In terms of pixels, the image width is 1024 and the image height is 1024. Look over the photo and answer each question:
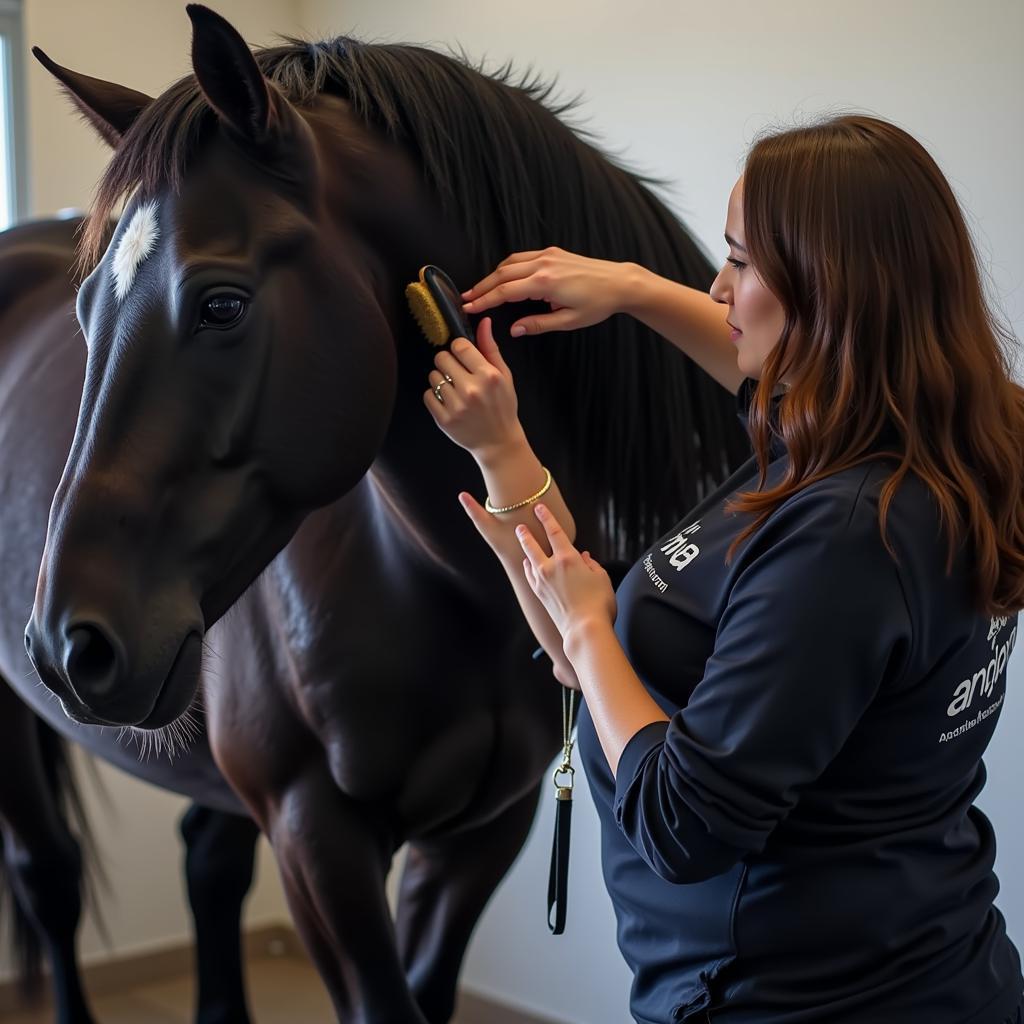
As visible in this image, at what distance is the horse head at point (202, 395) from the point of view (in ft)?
2.82

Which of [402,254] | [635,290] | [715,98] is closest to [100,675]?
[402,254]

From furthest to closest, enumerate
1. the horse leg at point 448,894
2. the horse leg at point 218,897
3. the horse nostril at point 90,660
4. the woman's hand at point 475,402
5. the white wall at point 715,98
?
the horse leg at point 218,897
the white wall at point 715,98
the horse leg at point 448,894
the woman's hand at point 475,402
the horse nostril at point 90,660

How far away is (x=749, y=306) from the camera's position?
851mm

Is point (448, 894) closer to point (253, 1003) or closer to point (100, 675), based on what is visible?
point (100, 675)

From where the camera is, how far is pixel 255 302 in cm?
93

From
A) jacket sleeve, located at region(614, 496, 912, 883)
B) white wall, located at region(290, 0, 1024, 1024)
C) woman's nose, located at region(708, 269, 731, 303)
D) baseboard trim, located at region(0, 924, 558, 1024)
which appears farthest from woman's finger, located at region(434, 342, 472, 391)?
baseboard trim, located at region(0, 924, 558, 1024)

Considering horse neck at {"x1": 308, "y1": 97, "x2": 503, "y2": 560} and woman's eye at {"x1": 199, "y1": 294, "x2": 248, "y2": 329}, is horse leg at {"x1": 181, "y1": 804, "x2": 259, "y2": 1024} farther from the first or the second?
woman's eye at {"x1": 199, "y1": 294, "x2": 248, "y2": 329}

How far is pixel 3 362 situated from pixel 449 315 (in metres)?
1.14

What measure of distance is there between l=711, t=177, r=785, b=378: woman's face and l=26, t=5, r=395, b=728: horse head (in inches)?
11.6

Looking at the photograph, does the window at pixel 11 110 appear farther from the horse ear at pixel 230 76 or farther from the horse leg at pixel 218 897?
the horse ear at pixel 230 76

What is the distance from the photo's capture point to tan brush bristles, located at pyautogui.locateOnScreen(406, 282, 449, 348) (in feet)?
3.34

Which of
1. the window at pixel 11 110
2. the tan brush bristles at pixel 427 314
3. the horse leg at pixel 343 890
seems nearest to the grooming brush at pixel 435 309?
the tan brush bristles at pixel 427 314

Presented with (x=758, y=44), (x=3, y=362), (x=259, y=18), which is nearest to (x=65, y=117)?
(x=259, y=18)

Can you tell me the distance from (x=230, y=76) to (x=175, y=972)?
8.28 feet
